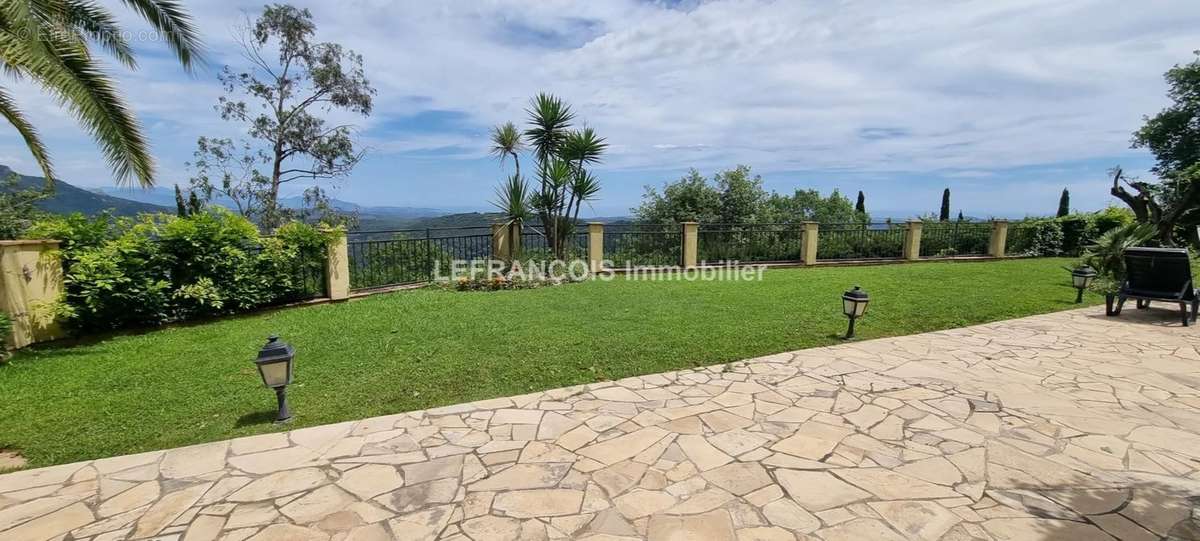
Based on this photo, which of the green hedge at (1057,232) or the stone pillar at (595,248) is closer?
the stone pillar at (595,248)

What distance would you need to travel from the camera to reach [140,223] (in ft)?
19.6

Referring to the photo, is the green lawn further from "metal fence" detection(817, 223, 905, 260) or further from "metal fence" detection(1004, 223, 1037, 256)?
"metal fence" detection(1004, 223, 1037, 256)

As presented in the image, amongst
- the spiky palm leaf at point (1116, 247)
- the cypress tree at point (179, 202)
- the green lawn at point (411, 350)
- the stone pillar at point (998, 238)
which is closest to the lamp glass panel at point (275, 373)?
the green lawn at point (411, 350)

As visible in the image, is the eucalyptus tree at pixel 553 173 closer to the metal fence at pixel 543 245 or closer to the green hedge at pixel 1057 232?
the metal fence at pixel 543 245

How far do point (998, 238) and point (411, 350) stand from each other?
1587 cm

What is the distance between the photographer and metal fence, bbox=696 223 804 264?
1186cm

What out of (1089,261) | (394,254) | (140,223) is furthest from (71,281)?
(1089,261)

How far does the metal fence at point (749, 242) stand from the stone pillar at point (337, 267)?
7351mm

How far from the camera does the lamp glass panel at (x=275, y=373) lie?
3115 millimetres

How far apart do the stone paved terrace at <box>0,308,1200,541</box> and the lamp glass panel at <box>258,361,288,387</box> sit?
34 cm

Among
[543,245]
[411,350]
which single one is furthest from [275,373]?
[543,245]

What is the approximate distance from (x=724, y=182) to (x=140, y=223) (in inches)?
506

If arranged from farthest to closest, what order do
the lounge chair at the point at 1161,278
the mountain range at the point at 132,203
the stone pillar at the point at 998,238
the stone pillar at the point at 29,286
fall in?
the stone pillar at the point at 998,238, the mountain range at the point at 132,203, the lounge chair at the point at 1161,278, the stone pillar at the point at 29,286

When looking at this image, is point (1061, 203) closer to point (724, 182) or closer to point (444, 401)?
point (724, 182)
